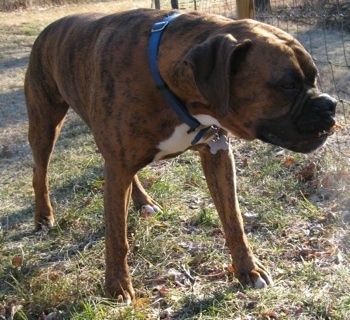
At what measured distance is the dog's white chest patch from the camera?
353cm

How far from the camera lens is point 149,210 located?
16.2 feet

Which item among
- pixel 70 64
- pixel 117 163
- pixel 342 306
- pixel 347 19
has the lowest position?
pixel 347 19

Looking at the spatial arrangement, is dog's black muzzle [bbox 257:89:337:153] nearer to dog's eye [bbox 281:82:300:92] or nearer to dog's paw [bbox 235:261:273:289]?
dog's eye [bbox 281:82:300:92]

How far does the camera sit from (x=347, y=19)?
11.0m

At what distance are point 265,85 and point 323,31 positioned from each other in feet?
23.9

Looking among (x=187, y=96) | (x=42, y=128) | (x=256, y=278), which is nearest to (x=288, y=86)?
(x=187, y=96)

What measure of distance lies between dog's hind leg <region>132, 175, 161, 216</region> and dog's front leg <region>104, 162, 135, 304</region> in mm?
1118

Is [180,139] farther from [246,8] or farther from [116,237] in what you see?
[246,8]

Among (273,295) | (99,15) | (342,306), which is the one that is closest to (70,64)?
(99,15)

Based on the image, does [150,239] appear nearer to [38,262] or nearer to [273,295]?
[38,262]

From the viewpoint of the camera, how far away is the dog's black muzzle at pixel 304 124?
3.15 meters

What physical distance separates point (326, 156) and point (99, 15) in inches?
87.9

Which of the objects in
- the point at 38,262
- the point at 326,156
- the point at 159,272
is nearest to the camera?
the point at 159,272

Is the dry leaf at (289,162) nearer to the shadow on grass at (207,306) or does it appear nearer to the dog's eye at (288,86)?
the shadow on grass at (207,306)
